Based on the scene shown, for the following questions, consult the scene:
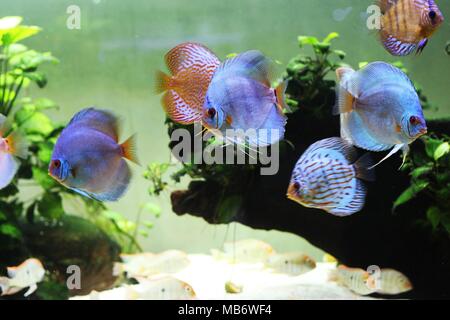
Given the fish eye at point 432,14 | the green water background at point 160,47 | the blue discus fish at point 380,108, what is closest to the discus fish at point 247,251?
the green water background at point 160,47

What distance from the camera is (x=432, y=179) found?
2711 millimetres

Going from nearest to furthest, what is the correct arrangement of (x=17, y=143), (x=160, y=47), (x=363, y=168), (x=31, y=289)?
1. (x=363, y=168)
2. (x=17, y=143)
3. (x=31, y=289)
4. (x=160, y=47)

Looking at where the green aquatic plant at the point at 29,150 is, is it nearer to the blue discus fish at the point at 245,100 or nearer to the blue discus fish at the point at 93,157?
the blue discus fish at the point at 93,157

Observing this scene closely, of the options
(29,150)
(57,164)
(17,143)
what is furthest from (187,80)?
(29,150)

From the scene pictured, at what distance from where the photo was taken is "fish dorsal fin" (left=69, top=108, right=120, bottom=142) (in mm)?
1693

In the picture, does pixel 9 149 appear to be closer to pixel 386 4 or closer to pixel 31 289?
pixel 31 289

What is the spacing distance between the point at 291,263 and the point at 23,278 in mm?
1686

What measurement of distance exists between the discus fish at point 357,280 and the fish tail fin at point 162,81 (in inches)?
65.6

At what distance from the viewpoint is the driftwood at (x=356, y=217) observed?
2.79m

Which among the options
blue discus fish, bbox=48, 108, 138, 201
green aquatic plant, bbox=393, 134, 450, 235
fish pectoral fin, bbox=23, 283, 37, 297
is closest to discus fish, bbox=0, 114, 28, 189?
blue discus fish, bbox=48, 108, 138, 201

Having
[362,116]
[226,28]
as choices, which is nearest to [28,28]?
[226,28]

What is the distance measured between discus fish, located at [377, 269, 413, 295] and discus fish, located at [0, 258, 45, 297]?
216 centimetres

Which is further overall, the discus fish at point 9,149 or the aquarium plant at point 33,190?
the aquarium plant at point 33,190
